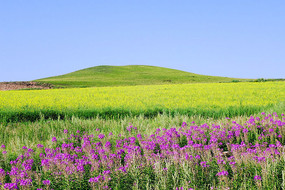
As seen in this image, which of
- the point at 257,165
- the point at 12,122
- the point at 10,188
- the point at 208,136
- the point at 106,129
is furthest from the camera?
the point at 12,122

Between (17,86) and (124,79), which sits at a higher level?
(124,79)

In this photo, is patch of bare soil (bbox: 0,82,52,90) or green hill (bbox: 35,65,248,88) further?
green hill (bbox: 35,65,248,88)

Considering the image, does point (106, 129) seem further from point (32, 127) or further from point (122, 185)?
point (122, 185)

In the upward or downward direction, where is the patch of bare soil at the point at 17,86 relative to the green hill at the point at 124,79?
downward

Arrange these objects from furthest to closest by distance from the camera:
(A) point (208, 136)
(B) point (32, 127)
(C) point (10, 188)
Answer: (B) point (32, 127), (A) point (208, 136), (C) point (10, 188)

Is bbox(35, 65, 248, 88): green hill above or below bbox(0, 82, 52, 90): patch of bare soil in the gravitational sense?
above

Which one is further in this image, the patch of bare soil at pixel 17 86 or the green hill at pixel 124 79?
the green hill at pixel 124 79

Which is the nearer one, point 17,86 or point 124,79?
point 17,86

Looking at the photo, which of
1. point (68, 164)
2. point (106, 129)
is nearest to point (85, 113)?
point (106, 129)

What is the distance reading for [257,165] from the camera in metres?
4.21

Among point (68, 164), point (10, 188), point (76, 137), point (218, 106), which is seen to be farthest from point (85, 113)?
point (10, 188)

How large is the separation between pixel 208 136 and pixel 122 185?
10.0 feet

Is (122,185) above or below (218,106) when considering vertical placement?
below

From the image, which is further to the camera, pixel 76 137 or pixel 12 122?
pixel 12 122
